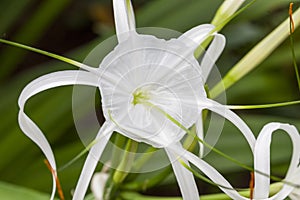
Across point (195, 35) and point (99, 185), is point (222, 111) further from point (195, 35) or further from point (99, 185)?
point (99, 185)

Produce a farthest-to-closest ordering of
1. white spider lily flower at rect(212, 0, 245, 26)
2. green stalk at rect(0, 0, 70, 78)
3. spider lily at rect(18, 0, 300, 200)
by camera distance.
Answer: green stalk at rect(0, 0, 70, 78), white spider lily flower at rect(212, 0, 245, 26), spider lily at rect(18, 0, 300, 200)

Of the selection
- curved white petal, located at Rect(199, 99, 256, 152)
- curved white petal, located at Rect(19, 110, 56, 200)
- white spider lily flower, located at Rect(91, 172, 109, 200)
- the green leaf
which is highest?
curved white petal, located at Rect(199, 99, 256, 152)

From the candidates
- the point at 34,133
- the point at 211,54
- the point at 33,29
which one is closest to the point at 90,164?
the point at 34,133

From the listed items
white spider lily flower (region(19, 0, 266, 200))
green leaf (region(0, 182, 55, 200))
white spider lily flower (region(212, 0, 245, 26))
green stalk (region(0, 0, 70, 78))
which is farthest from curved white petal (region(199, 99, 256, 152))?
green stalk (region(0, 0, 70, 78))

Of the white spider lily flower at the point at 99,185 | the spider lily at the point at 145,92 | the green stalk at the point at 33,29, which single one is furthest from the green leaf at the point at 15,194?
the green stalk at the point at 33,29

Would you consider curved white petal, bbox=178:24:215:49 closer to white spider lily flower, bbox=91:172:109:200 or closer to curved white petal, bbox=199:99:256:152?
curved white petal, bbox=199:99:256:152

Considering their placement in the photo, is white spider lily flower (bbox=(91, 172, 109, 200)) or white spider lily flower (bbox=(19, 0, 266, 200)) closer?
white spider lily flower (bbox=(19, 0, 266, 200))

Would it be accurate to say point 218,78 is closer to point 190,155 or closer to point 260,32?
point 190,155
